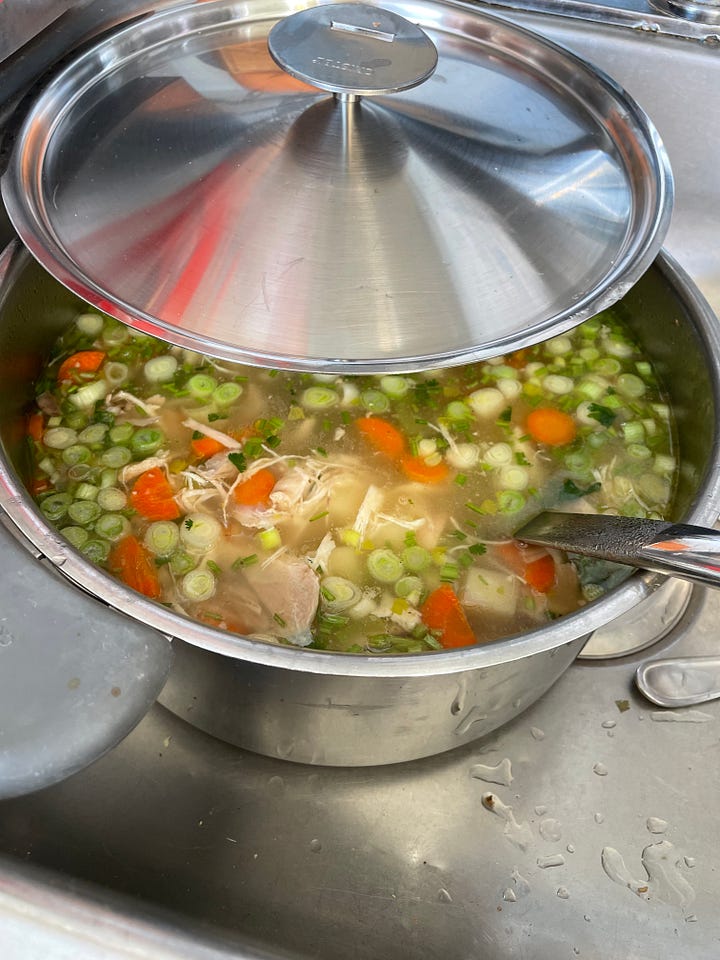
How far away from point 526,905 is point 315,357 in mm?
864

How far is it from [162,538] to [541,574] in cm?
60

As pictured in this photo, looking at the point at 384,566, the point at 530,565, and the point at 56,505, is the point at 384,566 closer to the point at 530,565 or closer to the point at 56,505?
the point at 530,565

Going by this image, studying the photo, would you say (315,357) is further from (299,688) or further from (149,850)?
(149,850)

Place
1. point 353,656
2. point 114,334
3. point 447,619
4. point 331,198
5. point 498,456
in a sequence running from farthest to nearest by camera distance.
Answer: point 114,334
point 498,456
point 447,619
point 331,198
point 353,656

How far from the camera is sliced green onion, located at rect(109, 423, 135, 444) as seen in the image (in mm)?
1400

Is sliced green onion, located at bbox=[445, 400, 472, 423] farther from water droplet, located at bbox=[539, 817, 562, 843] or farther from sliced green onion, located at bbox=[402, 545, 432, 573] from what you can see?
water droplet, located at bbox=[539, 817, 562, 843]

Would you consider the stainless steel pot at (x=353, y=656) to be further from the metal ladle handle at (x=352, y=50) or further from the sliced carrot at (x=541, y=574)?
the metal ladle handle at (x=352, y=50)

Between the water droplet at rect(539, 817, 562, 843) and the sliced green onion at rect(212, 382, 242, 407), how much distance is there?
0.88 metres

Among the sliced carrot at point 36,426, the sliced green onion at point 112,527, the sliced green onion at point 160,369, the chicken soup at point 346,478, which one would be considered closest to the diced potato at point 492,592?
the chicken soup at point 346,478

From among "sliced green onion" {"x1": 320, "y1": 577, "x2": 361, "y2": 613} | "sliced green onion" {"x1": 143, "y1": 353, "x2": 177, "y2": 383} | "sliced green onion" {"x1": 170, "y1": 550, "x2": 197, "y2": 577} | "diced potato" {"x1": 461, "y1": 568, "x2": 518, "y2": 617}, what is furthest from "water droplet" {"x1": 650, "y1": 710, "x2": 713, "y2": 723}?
"sliced green onion" {"x1": 143, "y1": 353, "x2": 177, "y2": 383}

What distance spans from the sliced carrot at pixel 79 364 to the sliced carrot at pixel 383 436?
19.4 inches

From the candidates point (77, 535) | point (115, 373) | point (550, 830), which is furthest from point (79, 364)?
point (550, 830)

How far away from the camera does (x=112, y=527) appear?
4.22 feet

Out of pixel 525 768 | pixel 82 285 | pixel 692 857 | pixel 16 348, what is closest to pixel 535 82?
pixel 82 285
